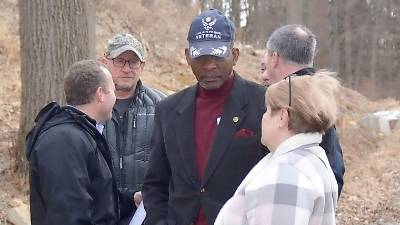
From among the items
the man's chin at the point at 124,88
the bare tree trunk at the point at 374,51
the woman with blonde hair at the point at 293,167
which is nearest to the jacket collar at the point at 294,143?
the woman with blonde hair at the point at 293,167

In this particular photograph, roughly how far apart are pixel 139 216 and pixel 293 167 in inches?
64.0

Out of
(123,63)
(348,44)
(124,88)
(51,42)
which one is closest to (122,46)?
(123,63)

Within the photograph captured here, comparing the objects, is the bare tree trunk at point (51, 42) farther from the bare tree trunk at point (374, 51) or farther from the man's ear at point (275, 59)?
the bare tree trunk at point (374, 51)

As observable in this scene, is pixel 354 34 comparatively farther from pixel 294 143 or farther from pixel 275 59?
pixel 294 143

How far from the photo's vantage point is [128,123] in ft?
13.6

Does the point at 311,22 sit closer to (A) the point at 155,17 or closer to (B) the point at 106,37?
(A) the point at 155,17

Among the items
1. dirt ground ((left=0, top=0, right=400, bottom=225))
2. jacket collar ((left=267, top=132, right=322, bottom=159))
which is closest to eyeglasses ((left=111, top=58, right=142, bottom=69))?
jacket collar ((left=267, top=132, right=322, bottom=159))

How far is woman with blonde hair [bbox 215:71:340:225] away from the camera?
92.7 inches

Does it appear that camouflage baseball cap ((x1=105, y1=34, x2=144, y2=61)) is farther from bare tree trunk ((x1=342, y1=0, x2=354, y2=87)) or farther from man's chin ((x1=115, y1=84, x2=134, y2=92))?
bare tree trunk ((x1=342, y1=0, x2=354, y2=87))

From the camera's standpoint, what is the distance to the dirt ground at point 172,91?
895cm

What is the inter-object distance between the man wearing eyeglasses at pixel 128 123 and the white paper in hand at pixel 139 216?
0.09m

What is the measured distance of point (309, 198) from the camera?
2369 millimetres

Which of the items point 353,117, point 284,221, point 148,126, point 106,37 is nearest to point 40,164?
point 148,126

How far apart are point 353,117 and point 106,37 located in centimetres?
785
